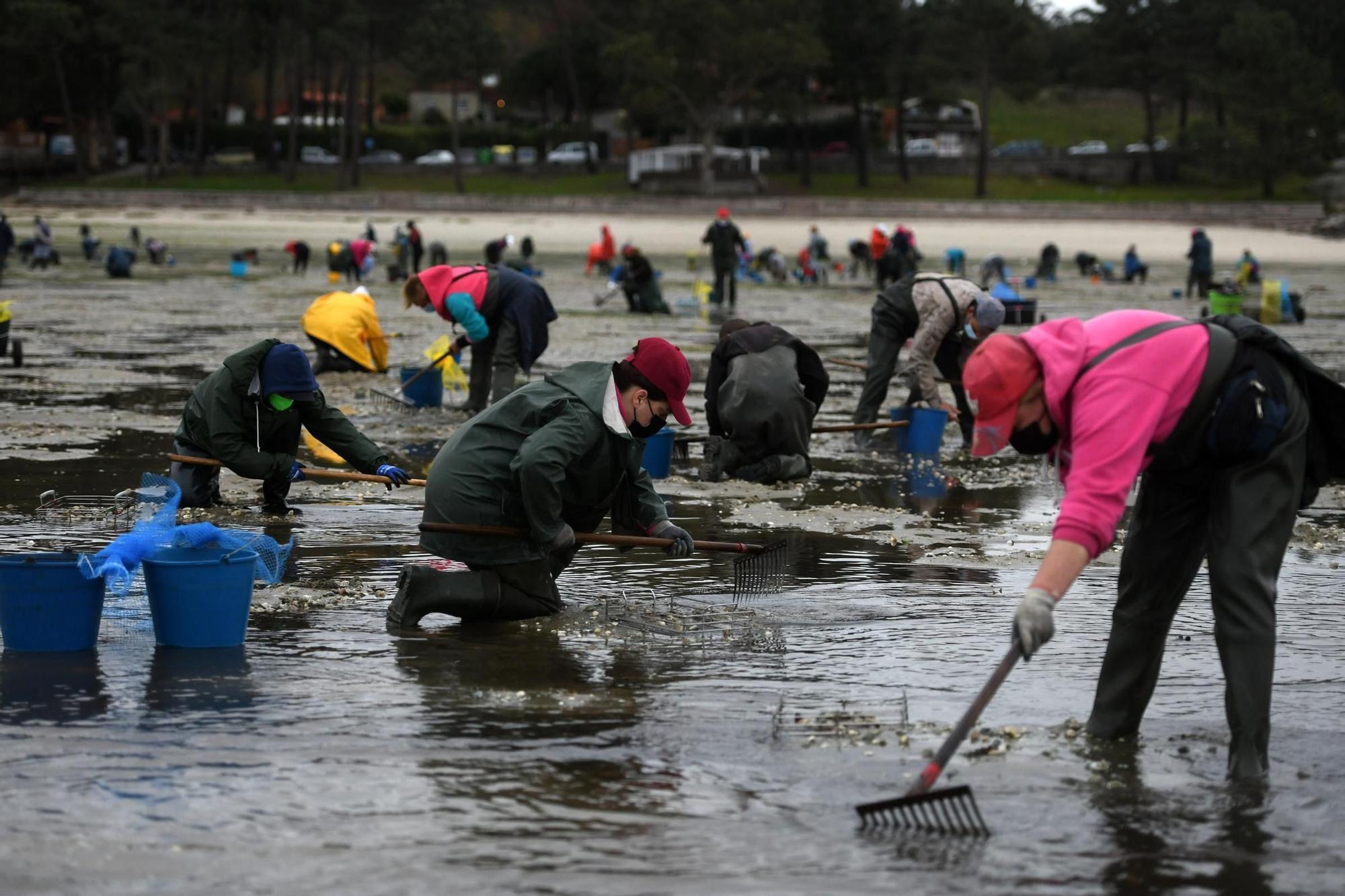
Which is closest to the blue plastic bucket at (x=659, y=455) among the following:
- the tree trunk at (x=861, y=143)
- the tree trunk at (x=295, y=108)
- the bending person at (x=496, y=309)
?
the bending person at (x=496, y=309)

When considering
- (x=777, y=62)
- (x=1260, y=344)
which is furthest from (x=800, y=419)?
(x=777, y=62)

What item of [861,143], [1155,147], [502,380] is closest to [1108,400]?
[502,380]

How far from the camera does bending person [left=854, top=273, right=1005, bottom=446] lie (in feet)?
40.5

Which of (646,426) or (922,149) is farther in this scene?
(922,149)

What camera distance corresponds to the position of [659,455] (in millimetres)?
10805

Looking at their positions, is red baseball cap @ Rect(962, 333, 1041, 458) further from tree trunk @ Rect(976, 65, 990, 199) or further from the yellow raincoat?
tree trunk @ Rect(976, 65, 990, 199)

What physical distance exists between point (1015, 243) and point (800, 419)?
45.0 m

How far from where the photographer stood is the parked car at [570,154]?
7862 cm

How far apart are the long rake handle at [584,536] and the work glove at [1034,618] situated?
240 cm

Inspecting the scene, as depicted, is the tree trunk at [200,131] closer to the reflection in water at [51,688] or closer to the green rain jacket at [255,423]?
the green rain jacket at [255,423]

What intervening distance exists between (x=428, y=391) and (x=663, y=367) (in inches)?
317

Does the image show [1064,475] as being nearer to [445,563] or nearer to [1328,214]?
[445,563]

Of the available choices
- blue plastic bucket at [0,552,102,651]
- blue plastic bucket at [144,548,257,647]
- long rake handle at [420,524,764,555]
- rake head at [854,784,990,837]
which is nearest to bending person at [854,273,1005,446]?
long rake handle at [420,524,764,555]

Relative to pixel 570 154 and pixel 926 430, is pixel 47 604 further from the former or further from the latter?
pixel 570 154
